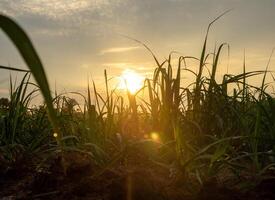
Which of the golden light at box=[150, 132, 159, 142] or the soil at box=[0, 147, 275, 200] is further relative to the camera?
the golden light at box=[150, 132, 159, 142]

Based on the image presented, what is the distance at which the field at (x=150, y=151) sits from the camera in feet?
5.80

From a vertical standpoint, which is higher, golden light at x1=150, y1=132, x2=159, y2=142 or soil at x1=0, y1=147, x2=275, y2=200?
golden light at x1=150, y1=132, x2=159, y2=142

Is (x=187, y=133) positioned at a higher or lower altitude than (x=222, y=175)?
higher

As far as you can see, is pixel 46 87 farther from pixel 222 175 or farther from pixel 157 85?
pixel 157 85

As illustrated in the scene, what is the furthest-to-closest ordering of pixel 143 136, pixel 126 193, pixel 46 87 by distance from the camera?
1. pixel 143 136
2. pixel 126 193
3. pixel 46 87

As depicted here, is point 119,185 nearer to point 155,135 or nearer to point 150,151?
point 150,151

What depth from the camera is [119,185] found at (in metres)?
1.77

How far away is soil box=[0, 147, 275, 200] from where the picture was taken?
1.73m

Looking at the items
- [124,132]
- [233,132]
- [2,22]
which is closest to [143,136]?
[124,132]

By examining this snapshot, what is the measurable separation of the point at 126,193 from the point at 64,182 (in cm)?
49

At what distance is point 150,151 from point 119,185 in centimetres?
45

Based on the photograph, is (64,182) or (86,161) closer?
(64,182)

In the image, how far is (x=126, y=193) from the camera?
5.69 feet

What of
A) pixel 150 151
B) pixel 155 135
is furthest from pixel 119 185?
pixel 155 135
